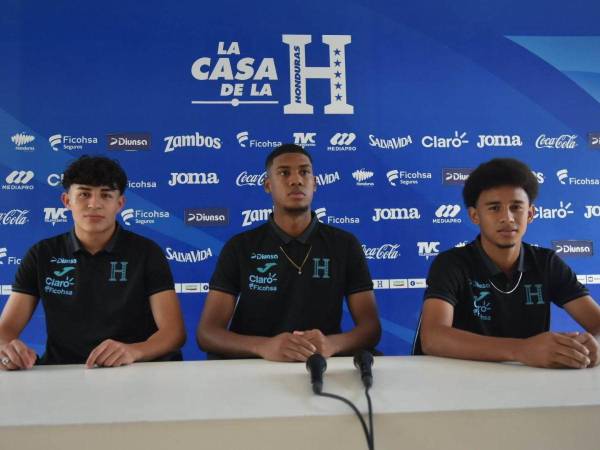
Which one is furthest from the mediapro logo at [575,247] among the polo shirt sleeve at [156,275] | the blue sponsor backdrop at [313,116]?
the polo shirt sleeve at [156,275]

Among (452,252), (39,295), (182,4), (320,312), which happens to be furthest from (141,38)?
(452,252)

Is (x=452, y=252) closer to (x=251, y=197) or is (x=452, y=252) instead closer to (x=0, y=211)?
(x=251, y=197)

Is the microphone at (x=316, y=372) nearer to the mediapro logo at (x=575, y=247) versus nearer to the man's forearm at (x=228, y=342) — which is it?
the man's forearm at (x=228, y=342)

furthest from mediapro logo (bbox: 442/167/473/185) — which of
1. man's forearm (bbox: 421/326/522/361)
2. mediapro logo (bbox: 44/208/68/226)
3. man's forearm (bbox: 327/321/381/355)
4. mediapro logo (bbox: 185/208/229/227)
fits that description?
mediapro logo (bbox: 44/208/68/226)

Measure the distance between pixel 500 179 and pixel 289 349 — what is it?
2.92 ft

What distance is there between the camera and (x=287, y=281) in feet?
6.37

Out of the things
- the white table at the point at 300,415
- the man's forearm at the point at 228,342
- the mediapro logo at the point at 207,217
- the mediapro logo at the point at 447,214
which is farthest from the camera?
the mediapro logo at the point at 447,214

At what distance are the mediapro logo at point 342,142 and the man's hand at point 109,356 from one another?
2.21 metres

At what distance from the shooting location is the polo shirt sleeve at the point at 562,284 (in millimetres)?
1663

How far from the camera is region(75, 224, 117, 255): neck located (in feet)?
6.06

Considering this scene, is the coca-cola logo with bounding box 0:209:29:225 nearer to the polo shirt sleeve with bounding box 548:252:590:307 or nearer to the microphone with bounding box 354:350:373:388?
the microphone with bounding box 354:350:373:388

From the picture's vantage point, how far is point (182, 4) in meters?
3.25

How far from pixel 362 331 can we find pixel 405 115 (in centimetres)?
196

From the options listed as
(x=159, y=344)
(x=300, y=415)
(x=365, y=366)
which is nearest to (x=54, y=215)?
(x=159, y=344)
